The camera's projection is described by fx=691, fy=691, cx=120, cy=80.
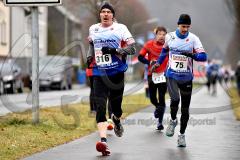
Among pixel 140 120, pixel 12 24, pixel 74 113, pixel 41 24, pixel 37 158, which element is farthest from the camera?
pixel 41 24

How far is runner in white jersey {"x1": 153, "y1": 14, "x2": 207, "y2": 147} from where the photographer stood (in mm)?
10234

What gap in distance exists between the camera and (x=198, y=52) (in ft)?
33.6

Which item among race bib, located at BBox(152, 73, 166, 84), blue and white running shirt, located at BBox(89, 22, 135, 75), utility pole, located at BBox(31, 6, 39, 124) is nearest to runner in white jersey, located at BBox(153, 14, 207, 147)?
blue and white running shirt, located at BBox(89, 22, 135, 75)

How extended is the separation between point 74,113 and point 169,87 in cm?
602

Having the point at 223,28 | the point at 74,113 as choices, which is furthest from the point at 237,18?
the point at 223,28

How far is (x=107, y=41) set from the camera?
9.37 meters

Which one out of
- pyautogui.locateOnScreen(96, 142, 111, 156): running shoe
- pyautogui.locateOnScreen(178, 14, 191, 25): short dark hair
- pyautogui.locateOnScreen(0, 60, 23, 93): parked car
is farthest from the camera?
pyautogui.locateOnScreen(0, 60, 23, 93): parked car

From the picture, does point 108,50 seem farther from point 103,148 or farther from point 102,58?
point 103,148

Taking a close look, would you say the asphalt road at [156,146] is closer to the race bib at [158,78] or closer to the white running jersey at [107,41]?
the race bib at [158,78]

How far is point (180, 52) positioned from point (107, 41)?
154 centimetres

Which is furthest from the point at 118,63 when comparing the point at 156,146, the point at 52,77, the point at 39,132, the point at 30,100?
the point at 52,77

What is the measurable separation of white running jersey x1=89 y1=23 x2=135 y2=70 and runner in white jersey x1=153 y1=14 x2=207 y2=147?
3.99 feet

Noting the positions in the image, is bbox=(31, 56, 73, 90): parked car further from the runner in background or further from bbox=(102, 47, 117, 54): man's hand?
bbox=(102, 47, 117, 54): man's hand

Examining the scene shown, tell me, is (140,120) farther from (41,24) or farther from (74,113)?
(41,24)
